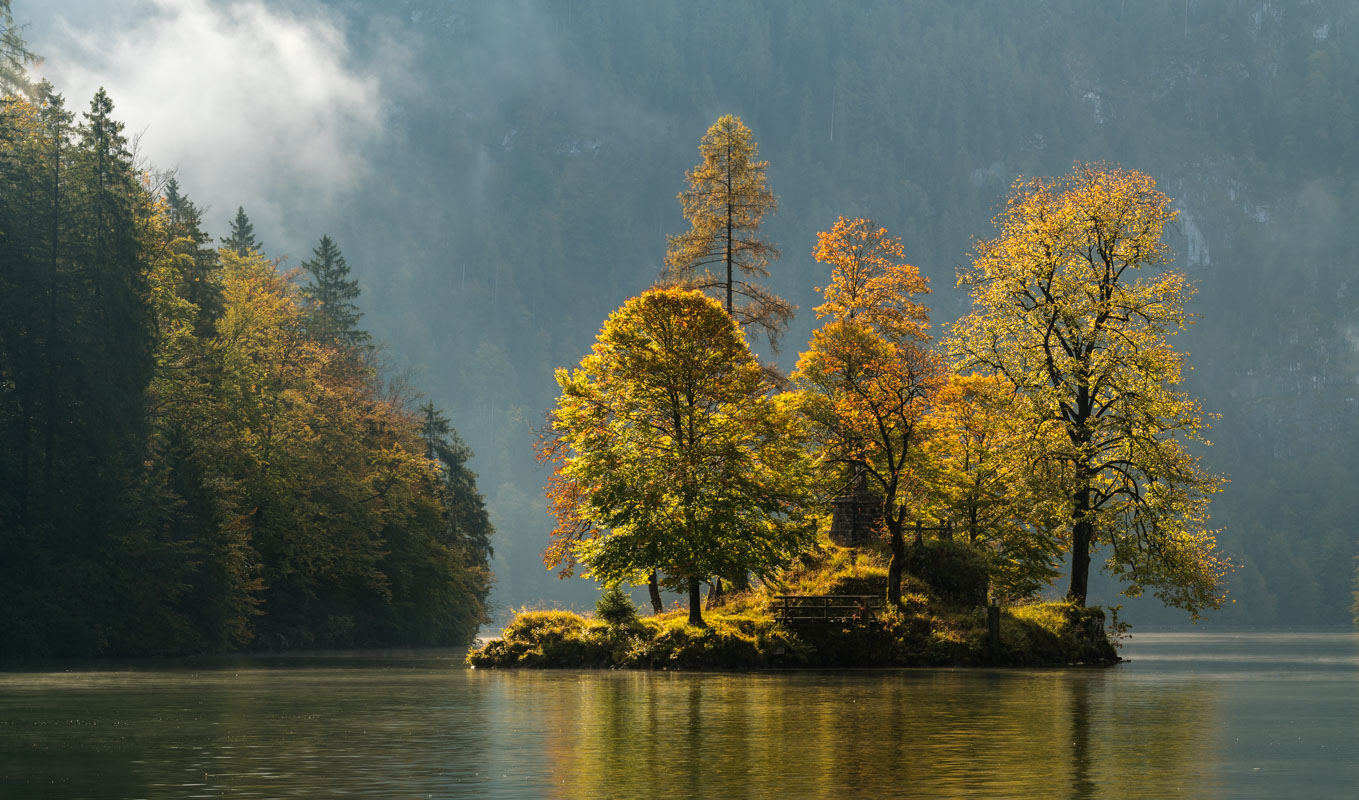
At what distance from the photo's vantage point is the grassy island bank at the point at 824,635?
165 feet

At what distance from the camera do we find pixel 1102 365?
5491 centimetres

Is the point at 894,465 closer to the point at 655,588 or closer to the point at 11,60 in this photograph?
the point at 655,588

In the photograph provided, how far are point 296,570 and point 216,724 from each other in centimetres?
5649

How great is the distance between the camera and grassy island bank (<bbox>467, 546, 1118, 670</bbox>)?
50.3m

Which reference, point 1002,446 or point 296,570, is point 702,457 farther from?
point 296,570

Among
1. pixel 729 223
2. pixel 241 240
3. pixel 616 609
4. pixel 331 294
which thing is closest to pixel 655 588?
pixel 616 609

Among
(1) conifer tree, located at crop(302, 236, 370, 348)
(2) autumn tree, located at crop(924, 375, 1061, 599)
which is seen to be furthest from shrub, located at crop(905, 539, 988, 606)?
(1) conifer tree, located at crop(302, 236, 370, 348)

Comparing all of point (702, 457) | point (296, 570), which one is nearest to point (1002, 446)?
point (702, 457)

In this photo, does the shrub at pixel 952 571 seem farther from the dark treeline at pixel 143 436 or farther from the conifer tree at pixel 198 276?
the conifer tree at pixel 198 276

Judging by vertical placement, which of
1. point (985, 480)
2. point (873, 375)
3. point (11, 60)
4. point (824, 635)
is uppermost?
point (11, 60)

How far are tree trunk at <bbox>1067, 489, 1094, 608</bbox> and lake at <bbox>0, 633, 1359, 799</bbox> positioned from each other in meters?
11.6

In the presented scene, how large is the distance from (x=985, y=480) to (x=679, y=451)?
51.6ft

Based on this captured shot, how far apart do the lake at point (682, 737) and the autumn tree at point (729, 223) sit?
26568 mm

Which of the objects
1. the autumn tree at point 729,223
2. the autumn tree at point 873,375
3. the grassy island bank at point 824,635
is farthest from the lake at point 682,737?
the autumn tree at point 729,223
